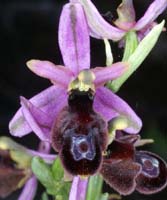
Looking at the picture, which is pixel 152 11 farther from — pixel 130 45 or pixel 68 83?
pixel 68 83

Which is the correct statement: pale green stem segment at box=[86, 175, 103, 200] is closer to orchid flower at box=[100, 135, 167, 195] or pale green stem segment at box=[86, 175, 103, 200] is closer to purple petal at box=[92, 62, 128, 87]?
orchid flower at box=[100, 135, 167, 195]

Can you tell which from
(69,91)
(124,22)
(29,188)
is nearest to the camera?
(69,91)

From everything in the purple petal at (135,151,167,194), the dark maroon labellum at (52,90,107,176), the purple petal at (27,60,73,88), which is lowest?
the purple petal at (135,151,167,194)

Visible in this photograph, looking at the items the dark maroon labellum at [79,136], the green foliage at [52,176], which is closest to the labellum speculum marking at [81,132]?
the dark maroon labellum at [79,136]

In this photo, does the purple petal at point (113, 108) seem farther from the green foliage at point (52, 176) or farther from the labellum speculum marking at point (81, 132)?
the green foliage at point (52, 176)

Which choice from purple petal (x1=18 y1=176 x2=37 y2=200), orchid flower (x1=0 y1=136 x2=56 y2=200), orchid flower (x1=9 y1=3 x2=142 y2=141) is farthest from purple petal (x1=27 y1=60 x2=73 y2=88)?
purple petal (x1=18 y1=176 x2=37 y2=200)

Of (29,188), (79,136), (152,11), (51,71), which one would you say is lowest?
(29,188)

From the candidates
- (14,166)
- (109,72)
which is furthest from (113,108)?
(14,166)
